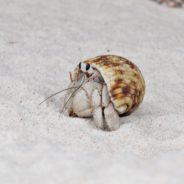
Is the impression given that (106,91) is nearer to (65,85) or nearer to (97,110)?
(97,110)

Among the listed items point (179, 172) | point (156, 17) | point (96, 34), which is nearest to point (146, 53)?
point (96, 34)

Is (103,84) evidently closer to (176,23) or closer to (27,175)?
(27,175)

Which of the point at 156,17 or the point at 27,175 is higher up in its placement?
the point at 27,175

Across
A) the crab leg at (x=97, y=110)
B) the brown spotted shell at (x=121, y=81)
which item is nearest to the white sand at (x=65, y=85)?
the crab leg at (x=97, y=110)

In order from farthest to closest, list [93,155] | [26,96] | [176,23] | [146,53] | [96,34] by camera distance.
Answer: [176,23], [96,34], [146,53], [26,96], [93,155]

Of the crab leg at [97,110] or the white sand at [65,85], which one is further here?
the crab leg at [97,110]

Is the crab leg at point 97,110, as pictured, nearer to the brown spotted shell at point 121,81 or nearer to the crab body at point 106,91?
the crab body at point 106,91

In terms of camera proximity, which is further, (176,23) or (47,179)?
(176,23)
